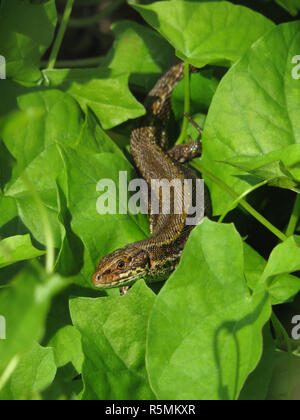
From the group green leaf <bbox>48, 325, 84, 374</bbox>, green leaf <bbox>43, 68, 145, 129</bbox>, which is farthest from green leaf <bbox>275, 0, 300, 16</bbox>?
green leaf <bbox>48, 325, 84, 374</bbox>

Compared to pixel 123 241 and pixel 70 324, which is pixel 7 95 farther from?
pixel 70 324

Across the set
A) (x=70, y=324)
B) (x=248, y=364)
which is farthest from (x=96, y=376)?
(x=248, y=364)

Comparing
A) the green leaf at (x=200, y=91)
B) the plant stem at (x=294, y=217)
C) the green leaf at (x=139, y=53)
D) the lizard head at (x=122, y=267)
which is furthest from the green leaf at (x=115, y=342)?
the green leaf at (x=139, y=53)

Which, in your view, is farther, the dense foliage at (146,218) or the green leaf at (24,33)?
the green leaf at (24,33)

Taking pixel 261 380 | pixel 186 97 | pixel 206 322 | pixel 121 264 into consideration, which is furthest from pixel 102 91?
pixel 261 380

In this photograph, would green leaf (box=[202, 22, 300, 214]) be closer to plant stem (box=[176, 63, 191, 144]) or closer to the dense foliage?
the dense foliage

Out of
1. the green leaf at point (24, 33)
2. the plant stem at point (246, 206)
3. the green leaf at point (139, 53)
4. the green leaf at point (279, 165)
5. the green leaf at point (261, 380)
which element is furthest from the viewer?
the green leaf at point (139, 53)

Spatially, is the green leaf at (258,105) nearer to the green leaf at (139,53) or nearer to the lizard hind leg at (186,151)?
the lizard hind leg at (186,151)
